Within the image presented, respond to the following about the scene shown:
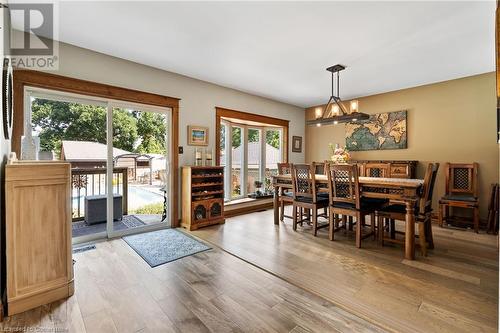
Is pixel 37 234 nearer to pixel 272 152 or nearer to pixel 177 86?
pixel 177 86

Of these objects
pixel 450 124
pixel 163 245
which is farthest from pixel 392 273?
pixel 450 124

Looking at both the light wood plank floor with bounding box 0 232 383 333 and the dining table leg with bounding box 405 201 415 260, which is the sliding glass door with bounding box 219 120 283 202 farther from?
the dining table leg with bounding box 405 201 415 260

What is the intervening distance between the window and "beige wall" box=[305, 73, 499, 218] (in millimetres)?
2219

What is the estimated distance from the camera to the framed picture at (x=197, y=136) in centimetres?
420

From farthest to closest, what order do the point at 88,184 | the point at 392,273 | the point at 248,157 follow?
1. the point at 248,157
2. the point at 88,184
3. the point at 392,273

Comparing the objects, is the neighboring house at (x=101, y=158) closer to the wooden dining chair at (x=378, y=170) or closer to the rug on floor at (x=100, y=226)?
the rug on floor at (x=100, y=226)

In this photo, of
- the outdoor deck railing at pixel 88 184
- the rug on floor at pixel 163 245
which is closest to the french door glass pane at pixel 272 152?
the rug on floor at pixel 163 245

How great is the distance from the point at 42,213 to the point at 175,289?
4.08ft

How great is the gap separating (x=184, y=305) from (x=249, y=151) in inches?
164

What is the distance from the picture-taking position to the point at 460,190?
4.00 m

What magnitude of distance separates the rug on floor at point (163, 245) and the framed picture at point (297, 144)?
381 cm

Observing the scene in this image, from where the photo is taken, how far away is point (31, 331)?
1.57 metres

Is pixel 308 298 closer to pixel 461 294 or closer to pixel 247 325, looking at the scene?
pixel 247 325

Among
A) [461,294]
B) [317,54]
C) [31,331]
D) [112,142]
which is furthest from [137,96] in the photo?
[461,294]
